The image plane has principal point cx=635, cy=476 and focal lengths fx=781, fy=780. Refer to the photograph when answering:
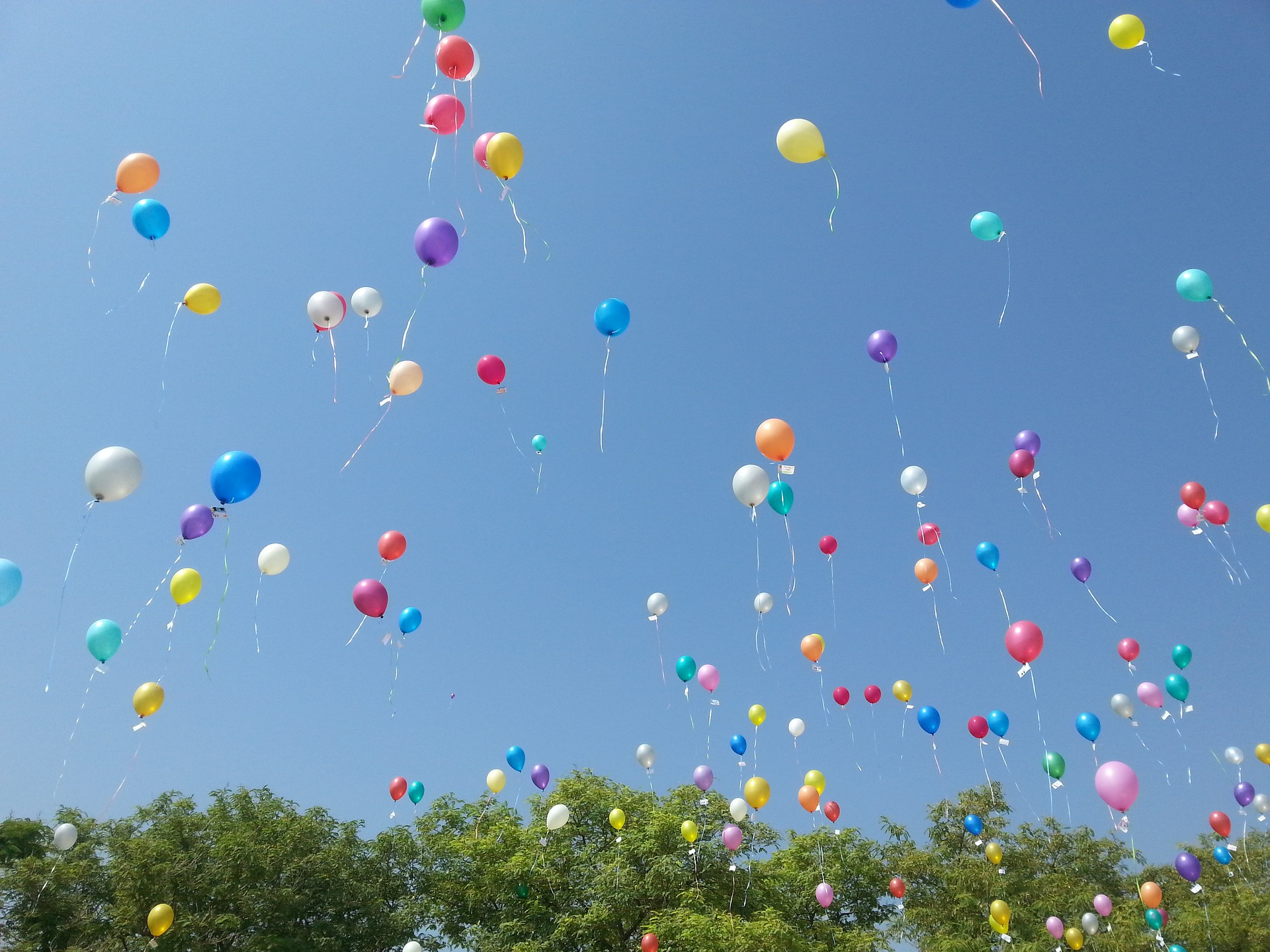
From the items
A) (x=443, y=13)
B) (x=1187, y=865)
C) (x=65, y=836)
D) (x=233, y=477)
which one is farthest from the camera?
(x=65, y=836)

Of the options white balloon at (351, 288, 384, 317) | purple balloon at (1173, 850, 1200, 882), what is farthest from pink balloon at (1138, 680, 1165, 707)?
white balloon at (351, 288, 384, 317)

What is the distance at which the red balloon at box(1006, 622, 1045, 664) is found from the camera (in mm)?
8625

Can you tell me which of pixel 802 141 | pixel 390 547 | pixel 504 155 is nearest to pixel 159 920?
pixel 390 547

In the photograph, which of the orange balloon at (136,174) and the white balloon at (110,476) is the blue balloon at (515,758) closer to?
the white balloon at (110,476)

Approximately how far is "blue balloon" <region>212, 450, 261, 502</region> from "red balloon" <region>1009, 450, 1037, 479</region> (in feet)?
29.3

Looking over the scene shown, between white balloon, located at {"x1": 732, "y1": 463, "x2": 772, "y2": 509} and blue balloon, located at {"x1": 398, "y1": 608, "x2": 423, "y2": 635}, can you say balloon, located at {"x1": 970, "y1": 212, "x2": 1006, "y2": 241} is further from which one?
Result: blue balloon, located at {"x1": 398, "y1": 608, "x2": 423, "y2": 635}

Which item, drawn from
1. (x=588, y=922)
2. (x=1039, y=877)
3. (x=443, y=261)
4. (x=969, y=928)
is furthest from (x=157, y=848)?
(x=1039, y=877)

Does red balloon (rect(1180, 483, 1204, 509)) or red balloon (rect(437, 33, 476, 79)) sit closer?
red balloon (rect(437, 33, 476, 79))

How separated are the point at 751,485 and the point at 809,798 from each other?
5453 millimetres

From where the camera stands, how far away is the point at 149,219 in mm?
7562

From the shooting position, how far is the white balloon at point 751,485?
29.1ft

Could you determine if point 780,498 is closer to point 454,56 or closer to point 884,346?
point 884,346

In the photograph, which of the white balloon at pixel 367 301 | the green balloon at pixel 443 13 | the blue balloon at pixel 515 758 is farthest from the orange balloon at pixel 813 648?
the green balloon at pixel 443 13

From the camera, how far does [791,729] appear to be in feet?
41.9
